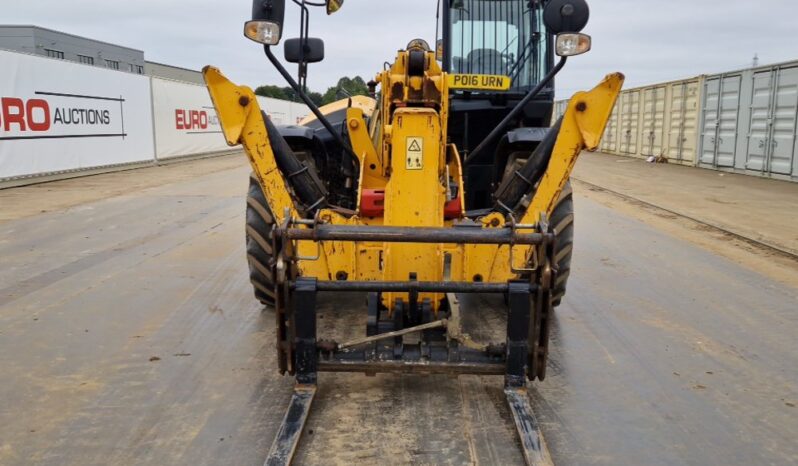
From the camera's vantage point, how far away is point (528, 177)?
4.44 metres

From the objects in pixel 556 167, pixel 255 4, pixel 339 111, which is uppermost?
pixel 255 4

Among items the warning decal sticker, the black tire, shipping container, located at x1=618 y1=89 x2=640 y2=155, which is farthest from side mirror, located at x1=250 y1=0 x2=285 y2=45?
shipping container, located at x1=618 y1=89 x2=640 y2=155

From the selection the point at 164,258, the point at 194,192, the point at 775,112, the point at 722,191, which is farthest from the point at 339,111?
the point at 775,112

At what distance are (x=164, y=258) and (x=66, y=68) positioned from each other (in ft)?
33.7

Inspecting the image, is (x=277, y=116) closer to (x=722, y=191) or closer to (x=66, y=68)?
(x=66, y=68)

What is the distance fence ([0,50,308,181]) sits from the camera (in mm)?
13453

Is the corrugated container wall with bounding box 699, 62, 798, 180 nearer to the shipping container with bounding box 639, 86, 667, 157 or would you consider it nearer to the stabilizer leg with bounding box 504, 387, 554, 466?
the shipping container with bounding box 639, 86, 667, 157

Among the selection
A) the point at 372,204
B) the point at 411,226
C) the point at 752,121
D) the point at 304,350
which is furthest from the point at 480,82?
the point at 752,121

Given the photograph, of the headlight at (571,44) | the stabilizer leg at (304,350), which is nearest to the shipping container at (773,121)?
the headlight at (571,44)

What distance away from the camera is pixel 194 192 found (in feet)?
44.3

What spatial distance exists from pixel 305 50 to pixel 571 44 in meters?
1.66

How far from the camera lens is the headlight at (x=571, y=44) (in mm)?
3924

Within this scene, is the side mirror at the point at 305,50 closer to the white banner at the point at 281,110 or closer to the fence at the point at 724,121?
the fence at the point at 724,121

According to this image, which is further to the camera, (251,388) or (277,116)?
(277,116)
